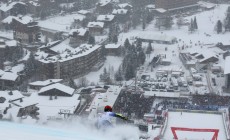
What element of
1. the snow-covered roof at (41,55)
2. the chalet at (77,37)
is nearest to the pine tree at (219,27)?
the chalet at (77,37)

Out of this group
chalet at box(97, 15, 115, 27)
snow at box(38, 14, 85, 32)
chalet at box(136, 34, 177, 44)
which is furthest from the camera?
chalet at box(97, 15, 115, 27)

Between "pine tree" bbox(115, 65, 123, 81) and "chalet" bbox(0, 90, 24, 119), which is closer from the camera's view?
"chalet" bbox(0, 90, 24, 119)

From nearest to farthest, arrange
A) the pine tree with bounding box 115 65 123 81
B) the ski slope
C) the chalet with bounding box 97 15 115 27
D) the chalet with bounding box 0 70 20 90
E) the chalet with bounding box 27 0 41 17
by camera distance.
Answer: the ski slope, the chalet with bounding box 0 70 20 90, the pine tree with bounding box 115 65 123 81, the chalet with bounding box 97 15 115 27, the chalet with bounding box 27 0 41 17

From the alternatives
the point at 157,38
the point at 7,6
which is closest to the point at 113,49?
the point at 157,38

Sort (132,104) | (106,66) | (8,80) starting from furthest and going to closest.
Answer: (106,66) < (8,80) < (132,104)

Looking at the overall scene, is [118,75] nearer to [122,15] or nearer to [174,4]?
[122,15]

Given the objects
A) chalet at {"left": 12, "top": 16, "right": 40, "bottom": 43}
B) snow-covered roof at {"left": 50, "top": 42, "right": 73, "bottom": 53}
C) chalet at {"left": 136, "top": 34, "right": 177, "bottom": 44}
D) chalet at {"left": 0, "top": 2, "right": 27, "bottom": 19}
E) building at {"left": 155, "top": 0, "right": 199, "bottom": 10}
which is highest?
building at {"left": 155, "top": 0, "right": 199, "bottom": 10}

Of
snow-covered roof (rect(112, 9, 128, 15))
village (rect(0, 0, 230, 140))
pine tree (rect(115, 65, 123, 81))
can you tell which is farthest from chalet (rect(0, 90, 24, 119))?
snow-covered roof (rect(112, 9, 128, 15))

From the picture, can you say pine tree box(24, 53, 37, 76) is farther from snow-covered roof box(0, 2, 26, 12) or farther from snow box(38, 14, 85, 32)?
snow-covered roof box(0, 2, 26, 12)
